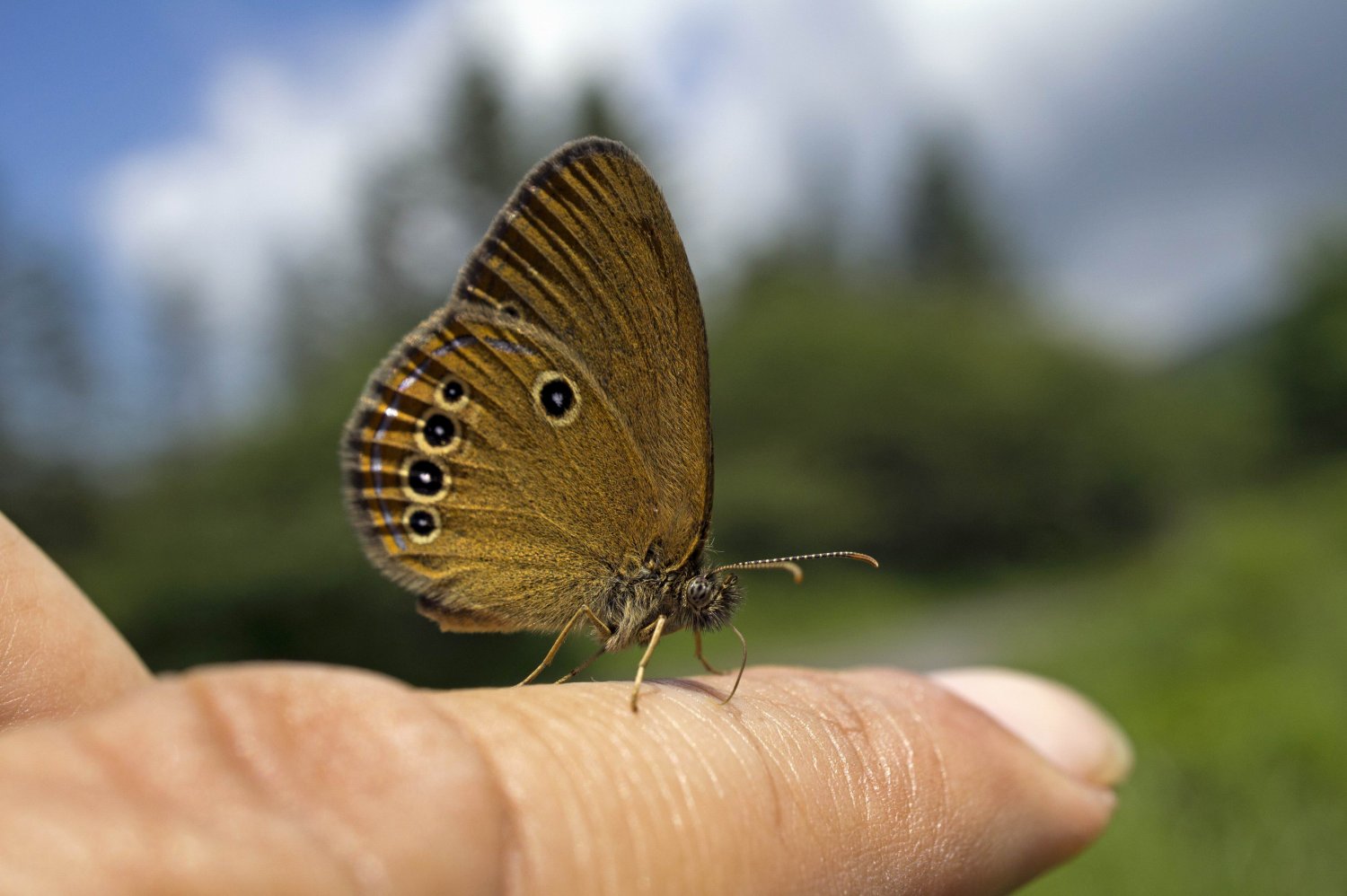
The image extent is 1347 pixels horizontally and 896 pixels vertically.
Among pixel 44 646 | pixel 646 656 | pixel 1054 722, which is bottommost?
pixel 1054 722

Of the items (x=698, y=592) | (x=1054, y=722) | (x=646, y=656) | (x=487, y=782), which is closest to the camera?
(x=487, y=782)

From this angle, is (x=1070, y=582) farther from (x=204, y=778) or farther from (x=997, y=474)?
(x=204, y=778)

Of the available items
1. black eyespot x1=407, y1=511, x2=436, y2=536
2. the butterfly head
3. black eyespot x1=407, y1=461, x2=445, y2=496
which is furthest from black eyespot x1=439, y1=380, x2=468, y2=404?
the butterfly head

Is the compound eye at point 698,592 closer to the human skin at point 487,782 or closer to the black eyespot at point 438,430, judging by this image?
the human skin at point 487,782

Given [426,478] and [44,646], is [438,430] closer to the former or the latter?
[426,478]

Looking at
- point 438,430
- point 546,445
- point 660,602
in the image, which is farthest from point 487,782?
point 438,430

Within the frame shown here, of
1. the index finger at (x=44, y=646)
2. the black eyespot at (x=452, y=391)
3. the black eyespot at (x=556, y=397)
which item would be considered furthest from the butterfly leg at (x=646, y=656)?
the index finger at (x=44, y=646)

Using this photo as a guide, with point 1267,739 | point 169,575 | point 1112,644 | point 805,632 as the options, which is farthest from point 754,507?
point 1267,739
